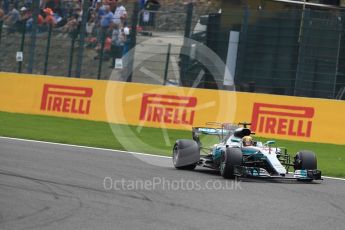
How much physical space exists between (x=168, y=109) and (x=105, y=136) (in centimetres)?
236

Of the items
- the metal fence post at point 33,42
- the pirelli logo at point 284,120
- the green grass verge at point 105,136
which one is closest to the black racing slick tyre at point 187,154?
the green grass verge at point 105,136

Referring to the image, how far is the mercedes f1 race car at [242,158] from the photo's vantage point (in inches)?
505

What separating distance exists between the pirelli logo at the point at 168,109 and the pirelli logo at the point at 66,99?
70.6 inches

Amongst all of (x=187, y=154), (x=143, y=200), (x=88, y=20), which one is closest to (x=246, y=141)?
(x=187, y=154)

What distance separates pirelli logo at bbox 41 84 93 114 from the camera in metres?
23.2

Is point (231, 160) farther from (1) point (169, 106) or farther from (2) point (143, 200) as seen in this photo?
(1) point (169, 106)

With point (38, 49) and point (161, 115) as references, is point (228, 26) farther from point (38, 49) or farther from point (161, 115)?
point (38, 49)

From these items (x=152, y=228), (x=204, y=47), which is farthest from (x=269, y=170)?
(x=204, y=47)

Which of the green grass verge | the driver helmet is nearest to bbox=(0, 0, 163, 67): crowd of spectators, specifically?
the green grass verge

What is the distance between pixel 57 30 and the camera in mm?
A: 25016

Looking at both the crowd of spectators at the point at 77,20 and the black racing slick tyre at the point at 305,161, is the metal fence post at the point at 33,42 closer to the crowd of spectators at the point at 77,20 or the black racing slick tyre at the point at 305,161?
the crowd of spectators at the point at 77,20

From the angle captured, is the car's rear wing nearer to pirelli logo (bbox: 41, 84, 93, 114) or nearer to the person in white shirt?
pirelli logo (bbox: 41, 84, 93, 114)

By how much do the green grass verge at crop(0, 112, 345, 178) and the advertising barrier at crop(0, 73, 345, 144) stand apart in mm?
352

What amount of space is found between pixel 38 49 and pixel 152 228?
17691 mm
